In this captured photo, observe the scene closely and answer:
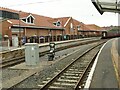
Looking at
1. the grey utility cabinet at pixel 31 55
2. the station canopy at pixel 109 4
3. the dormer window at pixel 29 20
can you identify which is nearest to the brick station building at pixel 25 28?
the dormer window at pixel 29 20

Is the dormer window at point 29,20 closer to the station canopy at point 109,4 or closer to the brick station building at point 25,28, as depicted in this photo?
the brick station building at point 25,28

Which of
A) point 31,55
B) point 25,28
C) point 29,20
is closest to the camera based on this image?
point 31,55

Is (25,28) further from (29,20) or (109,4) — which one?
(109,4)

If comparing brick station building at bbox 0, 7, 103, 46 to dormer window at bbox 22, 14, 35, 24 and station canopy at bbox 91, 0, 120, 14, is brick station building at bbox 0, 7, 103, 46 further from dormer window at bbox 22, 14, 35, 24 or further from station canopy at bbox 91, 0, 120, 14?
station canopy at bbox 91, 0, 120, 14

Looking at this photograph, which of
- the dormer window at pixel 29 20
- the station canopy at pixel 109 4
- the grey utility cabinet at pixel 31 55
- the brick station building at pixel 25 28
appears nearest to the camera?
the station canopy at pixel 109 4

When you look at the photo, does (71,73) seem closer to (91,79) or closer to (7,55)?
(91,79)

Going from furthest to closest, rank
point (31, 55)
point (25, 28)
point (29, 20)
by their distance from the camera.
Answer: point (29, 20), point (25, 28), point (31, 55)

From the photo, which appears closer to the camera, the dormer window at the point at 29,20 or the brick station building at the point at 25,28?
the brick station building at the point at 25,28

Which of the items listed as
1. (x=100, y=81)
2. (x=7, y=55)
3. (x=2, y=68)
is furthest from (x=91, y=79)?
(x=7, y=55)

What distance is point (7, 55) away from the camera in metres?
23.9

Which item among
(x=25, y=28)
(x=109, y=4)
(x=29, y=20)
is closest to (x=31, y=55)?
(x=109, y=4)

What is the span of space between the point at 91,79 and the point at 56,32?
174ft

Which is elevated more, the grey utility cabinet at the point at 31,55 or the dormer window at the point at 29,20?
the dormer window at the point at 29,20

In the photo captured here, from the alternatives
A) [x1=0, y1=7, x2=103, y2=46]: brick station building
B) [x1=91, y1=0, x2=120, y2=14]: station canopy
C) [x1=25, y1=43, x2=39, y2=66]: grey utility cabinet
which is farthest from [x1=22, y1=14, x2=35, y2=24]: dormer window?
[x1=25, y1=43, x2=39, y2=66]: grey utility cabinet
